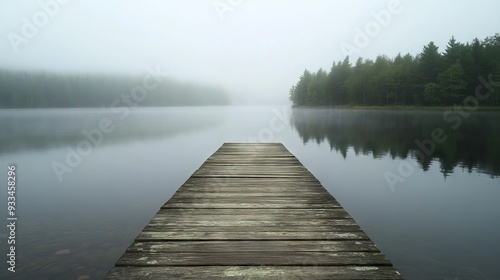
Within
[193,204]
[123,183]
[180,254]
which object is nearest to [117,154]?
[123,183]

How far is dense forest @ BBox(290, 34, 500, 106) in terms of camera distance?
5972 centimetres

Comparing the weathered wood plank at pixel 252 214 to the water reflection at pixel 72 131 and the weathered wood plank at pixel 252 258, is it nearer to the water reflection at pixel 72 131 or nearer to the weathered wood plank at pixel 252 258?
the weathered wood plank at pixel 252 258

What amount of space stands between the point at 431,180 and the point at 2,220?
14935 millimetres

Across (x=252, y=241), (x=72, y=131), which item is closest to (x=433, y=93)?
(x=72, y=131)

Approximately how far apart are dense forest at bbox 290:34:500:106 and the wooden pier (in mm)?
69291

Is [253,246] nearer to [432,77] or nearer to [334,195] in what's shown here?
[334,195]

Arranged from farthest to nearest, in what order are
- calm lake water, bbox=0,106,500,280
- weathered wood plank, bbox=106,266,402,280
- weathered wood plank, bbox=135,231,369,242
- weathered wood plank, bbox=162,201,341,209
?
calm lake water, bbox=0,106,500,280 → weathered wood plank, bbox=162,201,341,209 → weathered wood plank, bbox=135,231,369,242 → weathered wood plank, bbox=106,266,402,280

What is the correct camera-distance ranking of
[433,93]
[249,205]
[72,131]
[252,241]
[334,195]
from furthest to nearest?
1. [433,93]
2. [72,131]
3. [334,195]
4. [249,205]
5. [252,241]

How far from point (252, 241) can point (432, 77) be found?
77011 millimetres

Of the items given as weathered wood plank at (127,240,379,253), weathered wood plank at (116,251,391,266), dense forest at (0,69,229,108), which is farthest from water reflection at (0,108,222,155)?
dense forest at (0,69,229,108)

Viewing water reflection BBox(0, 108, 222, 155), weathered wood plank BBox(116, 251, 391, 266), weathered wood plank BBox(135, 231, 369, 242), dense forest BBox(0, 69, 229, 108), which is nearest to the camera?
weathered wood plank BBox(116, 251, 391, 266)

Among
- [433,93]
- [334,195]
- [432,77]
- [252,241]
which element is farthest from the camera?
[432,77]

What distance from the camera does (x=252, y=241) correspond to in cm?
338

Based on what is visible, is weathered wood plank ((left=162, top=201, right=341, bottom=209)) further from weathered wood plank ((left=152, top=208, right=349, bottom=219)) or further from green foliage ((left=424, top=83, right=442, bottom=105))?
green foliage ((left=424, top=83, right=442, bottom=105))
